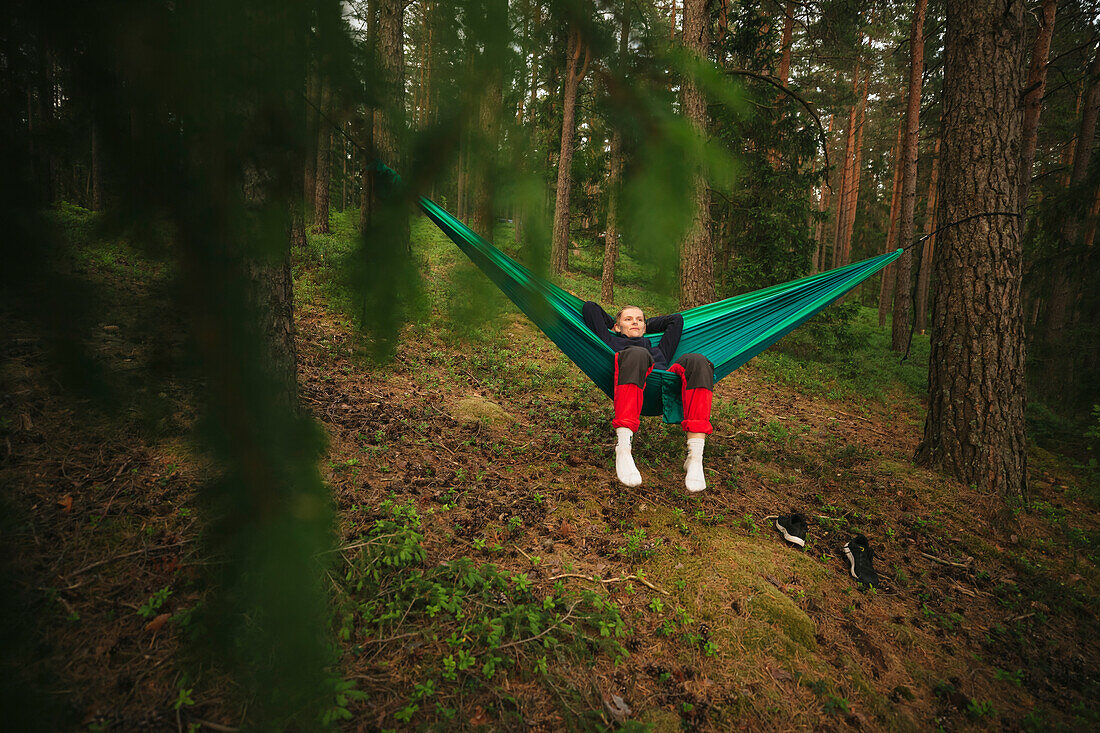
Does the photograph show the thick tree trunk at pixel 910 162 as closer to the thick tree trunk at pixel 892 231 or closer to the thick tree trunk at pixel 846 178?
the thick tree trunk at pixel 892 231

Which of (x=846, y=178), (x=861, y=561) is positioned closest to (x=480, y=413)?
(x=861, y=561)

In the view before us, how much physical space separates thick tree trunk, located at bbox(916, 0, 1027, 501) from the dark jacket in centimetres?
143

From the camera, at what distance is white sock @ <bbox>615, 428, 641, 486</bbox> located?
2082mm

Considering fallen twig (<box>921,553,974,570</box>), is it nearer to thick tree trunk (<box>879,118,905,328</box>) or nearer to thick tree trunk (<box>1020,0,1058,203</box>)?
thick tree trunk (<box>1020,0,1058,203</box>)

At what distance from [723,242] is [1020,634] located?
504 cm

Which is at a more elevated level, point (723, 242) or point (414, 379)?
point (723, 242)

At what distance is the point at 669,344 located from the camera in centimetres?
237

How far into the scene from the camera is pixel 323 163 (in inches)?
24.9

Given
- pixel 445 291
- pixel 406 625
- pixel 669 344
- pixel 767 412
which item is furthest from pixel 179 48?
pixel 767 412

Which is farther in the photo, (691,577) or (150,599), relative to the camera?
(691,577)

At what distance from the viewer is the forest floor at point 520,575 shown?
814 mm

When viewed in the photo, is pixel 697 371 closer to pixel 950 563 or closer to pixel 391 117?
pixel 950 563

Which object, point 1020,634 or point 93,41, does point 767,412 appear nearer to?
point 1020,634

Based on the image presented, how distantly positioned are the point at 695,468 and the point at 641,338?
0.67 m
